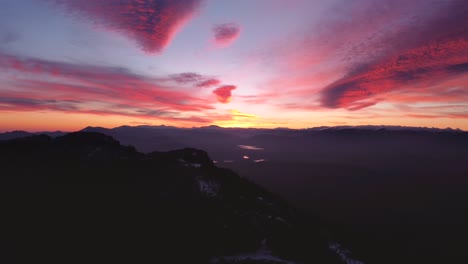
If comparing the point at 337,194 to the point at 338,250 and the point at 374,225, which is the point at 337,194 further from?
the point at 338,250

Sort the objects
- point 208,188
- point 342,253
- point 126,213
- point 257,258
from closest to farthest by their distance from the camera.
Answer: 1. point 257,258
2. point 126,213
3. point 342,253
4. point 208,188

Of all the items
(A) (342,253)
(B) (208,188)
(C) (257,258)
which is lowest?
(A) (342,253)

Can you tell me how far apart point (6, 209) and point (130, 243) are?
78.2ft

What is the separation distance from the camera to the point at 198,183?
64.6m

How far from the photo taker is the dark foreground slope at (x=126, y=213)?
43209 millimetres

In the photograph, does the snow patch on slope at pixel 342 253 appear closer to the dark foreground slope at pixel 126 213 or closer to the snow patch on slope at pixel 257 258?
the dark foreground slope at pixel 126 213

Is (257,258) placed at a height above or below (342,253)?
above

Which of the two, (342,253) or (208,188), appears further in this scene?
(208,188)

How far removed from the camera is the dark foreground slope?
43.2 metres

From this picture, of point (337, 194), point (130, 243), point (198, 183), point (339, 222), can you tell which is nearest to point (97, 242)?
point (130, 243)

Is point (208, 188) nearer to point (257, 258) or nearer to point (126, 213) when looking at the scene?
point (126, 213)

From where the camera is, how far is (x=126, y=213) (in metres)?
52.4

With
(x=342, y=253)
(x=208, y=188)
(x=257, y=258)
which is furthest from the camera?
(x=208, y=188)

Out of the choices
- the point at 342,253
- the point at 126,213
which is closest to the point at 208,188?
the point at 126,213
